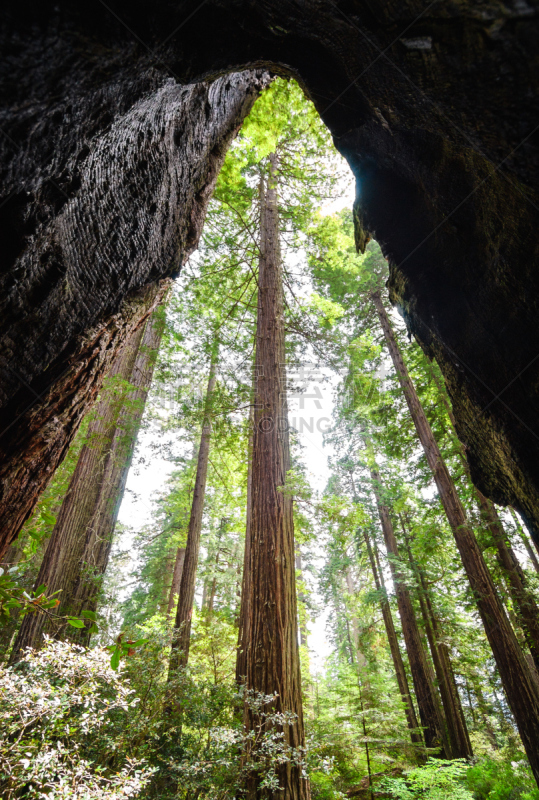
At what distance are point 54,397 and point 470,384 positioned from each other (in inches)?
81.6

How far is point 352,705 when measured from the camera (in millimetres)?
9594

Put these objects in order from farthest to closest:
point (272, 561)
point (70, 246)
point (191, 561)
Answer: point (191, 561) → point (272, 561) → point (70, 246)

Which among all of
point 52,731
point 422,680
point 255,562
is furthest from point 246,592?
point 422,680

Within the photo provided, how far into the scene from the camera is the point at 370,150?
2537 millimetres

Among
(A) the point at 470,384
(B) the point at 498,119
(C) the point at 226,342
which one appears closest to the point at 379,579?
(C) the point at 226,342

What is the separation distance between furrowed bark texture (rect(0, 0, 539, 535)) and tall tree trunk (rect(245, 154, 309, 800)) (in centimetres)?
318

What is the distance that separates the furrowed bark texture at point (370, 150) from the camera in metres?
1.05

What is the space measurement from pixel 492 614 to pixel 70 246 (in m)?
10.5

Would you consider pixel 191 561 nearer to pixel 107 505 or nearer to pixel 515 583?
pixel 107 505

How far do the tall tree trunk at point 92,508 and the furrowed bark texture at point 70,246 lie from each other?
376 centimetres

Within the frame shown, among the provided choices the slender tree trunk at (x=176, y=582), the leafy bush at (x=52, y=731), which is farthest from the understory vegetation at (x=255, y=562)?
the slender tree trunk at (x=176, y=582)

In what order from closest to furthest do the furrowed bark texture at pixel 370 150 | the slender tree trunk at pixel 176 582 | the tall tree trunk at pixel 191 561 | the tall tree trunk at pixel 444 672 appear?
the furrowed bark texture at pixel 370 150
the tall tree trunk at pixel 191 561
the tall tree trunk at pixel 444 672
the slender tree trunk at pixel 176 582

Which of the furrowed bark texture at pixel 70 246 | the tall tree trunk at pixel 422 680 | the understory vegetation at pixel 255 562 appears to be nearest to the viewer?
the furrowed bark texture at pixel 70 246

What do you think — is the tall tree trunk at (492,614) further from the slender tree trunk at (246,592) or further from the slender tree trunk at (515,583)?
the slender tree trunk at (246,592)
